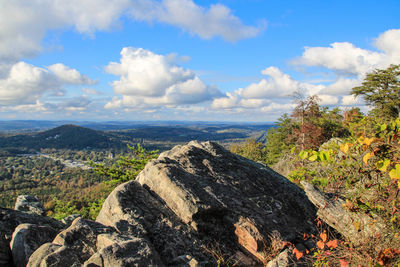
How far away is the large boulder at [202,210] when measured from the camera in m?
8.00

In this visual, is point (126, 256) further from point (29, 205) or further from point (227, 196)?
point (29, 205)

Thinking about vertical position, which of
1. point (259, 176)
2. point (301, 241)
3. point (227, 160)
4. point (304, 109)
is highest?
point (304, 109)

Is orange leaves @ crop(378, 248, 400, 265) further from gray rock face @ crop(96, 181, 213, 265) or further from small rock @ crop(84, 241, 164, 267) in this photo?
small rock @ crop(84, 241, 164, 267)

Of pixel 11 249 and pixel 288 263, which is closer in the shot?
pixel 288 263

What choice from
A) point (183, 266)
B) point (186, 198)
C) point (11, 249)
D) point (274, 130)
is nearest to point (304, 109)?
point (274, 130)

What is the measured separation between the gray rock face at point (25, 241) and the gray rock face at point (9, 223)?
1.12 ft

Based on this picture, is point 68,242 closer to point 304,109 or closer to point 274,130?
point 304,109

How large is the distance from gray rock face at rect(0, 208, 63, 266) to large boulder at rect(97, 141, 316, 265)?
2.98 metres

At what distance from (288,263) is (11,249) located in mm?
9357

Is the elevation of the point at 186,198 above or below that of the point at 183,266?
above

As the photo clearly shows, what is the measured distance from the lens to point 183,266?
680 cm

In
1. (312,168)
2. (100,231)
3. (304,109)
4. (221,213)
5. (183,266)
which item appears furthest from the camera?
(304,109)

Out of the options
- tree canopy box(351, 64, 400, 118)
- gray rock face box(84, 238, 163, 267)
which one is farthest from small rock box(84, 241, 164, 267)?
tree canopy box(351, 64, 400, 118)

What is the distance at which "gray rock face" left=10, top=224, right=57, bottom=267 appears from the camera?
7350 mm
